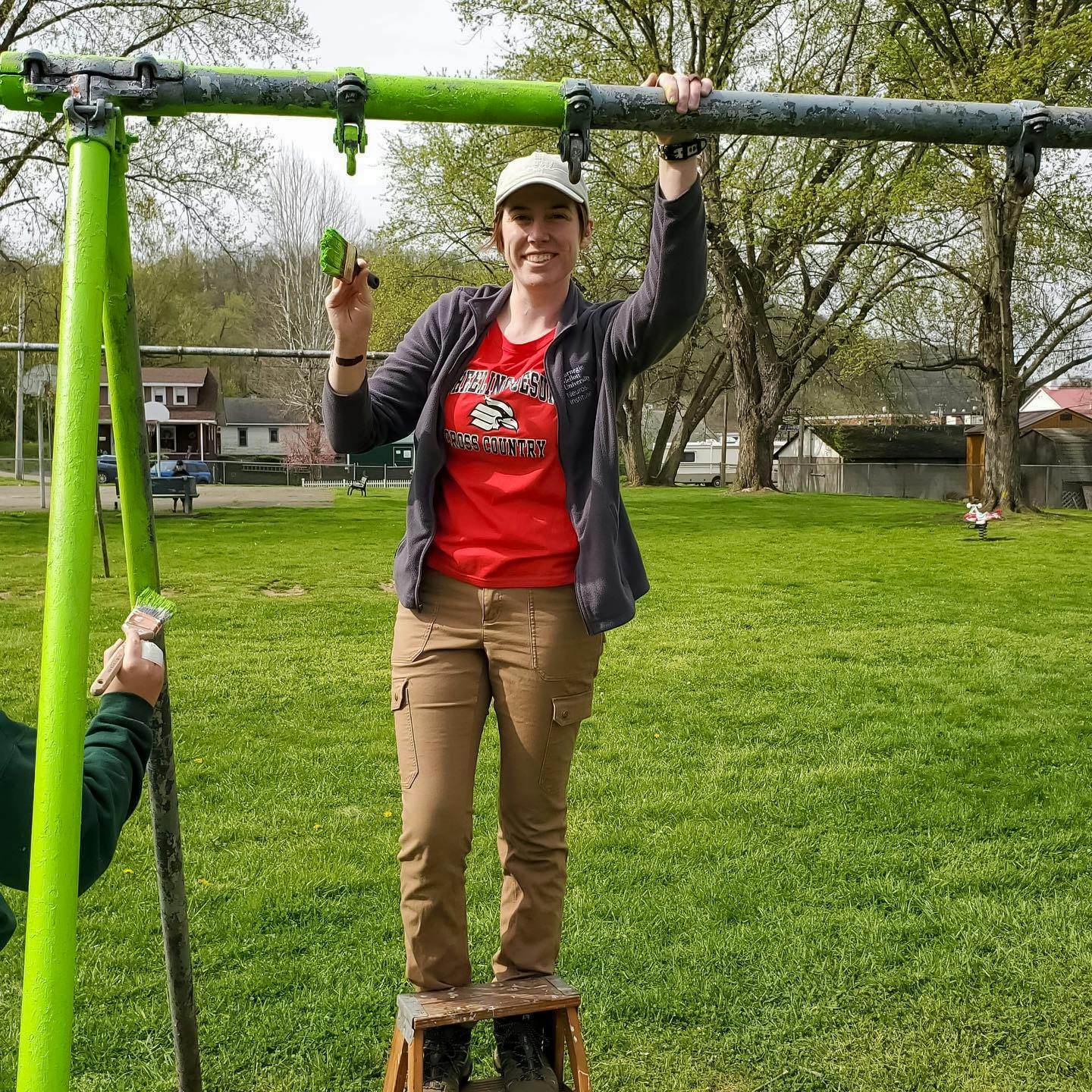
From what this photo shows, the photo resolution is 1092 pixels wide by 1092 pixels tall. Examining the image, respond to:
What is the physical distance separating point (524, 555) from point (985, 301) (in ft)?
70.3

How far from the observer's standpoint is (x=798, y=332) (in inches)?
1271

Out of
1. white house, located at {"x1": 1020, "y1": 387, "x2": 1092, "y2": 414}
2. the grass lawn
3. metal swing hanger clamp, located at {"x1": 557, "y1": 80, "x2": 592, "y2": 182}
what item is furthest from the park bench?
white house, located at {"x1": 1020, "y1": 387, "x2": 1092, "y2": 414}

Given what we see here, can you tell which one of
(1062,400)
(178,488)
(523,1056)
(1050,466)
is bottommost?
(523,1056)

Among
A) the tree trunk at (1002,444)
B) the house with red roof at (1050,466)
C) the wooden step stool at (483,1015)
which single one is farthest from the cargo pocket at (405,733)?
the house with red roof at (1050,466)

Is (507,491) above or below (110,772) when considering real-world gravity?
above

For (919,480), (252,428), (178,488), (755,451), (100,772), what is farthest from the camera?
(252,428)

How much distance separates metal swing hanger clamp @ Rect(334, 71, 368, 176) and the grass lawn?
2417 millimetres

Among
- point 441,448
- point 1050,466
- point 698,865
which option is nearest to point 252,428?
point 1050,466

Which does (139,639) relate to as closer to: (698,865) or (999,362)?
(698,865)

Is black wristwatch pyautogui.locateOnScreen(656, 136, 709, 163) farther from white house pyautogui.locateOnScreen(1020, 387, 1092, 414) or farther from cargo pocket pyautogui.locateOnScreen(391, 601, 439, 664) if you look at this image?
white house pyautogui.locateOnScreen(1020, 387, 1092, 414)

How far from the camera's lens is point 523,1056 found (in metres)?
2.62

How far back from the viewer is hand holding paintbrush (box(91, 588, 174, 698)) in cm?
193

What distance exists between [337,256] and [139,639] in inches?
33.5

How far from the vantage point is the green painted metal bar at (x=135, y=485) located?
7.07 ft
